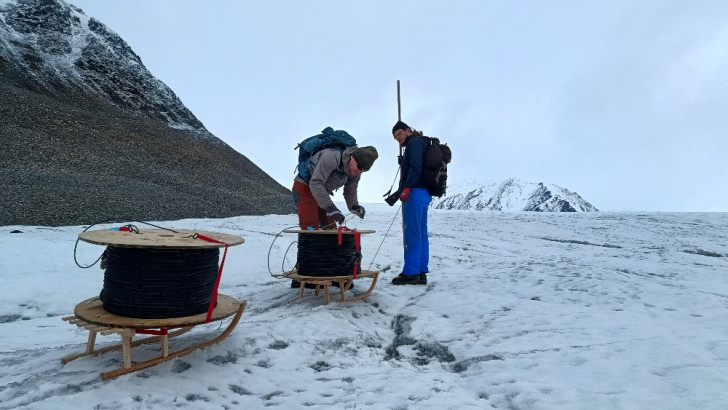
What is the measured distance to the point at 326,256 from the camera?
604 centimetres

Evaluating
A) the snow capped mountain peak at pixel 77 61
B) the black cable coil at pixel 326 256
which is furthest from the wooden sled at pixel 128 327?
the snow capped mountain peak at pixel 77 61

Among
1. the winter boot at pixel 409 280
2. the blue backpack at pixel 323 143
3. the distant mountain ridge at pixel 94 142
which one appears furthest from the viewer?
the distant mountain ridge at pixel 94 142

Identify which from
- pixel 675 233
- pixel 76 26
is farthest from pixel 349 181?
pixel 76 26

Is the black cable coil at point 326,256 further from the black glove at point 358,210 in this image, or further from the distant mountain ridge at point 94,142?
the distant mountain ridge at point 94,142

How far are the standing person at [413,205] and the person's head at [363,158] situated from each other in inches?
44.7

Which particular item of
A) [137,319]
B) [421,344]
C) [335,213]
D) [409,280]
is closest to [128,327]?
[137,319]

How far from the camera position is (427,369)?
4109 mm

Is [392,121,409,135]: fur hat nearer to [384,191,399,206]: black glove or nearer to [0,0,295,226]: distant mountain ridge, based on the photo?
[384,191,399,206]: black glove

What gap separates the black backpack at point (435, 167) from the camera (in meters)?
7.25

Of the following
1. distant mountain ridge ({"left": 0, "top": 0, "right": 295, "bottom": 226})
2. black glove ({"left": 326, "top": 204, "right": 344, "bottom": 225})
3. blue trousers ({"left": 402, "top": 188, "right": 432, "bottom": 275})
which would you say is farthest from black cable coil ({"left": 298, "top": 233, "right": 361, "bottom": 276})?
distant mountain ridge ({"left": 0, "top": 0, "right": 295, "bottom": 226})

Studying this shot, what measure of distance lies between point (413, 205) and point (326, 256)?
74.3 inches

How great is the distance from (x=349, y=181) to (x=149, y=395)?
14.1 ft

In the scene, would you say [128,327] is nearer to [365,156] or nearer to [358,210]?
[365,156]

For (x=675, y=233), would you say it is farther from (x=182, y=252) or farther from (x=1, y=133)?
(x=1, y=133)
